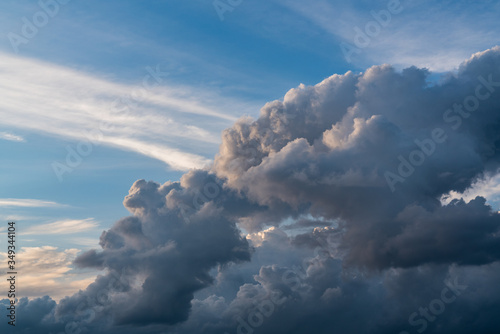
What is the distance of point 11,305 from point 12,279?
73.7 ft

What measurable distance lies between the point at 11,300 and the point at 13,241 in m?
42.1

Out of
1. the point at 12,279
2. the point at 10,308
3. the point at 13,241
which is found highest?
the point at 13,241

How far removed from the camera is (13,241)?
530ft

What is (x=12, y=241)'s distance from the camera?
529ft

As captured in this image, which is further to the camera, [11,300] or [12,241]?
[11,300]

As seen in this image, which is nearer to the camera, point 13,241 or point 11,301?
point 13,241

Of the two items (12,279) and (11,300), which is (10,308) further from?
(12,279)

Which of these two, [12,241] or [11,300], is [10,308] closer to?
[11,300]

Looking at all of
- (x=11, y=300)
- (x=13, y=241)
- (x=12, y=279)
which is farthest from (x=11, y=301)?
(x=13, y=241)

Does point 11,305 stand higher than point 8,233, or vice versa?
point 8,233

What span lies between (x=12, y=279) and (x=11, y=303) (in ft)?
63.9

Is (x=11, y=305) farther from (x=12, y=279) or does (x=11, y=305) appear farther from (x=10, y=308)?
(x=12, y=279)

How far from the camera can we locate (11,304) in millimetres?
177500

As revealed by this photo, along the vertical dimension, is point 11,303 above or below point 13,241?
below
